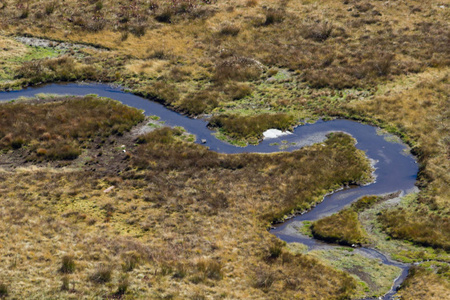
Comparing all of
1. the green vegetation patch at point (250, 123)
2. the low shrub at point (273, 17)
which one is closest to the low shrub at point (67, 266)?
the green vegetation patch at point (250, 123)

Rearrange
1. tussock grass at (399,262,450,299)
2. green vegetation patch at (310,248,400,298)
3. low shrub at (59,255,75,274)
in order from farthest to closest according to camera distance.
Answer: green vegetation patch at (310,248,400,298) → tussock grass at (399,262,450,299) → low shrub at (59,255,75,274)

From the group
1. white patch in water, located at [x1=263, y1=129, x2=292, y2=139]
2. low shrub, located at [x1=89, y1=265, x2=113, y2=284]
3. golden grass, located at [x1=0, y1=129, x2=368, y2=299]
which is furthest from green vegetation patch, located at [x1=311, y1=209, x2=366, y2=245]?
low shrub, located at [x1=89, y1=265, x2=113, y2=284]

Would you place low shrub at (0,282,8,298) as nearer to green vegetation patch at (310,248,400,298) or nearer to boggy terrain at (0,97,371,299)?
boggy terrain at (0,97,371,299)

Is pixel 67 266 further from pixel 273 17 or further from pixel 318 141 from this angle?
pixel 273 17

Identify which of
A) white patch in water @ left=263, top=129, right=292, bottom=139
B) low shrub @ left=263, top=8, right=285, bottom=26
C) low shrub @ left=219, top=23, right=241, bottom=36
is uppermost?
low shrub @ left=263, top=8, right=285, bottom=26

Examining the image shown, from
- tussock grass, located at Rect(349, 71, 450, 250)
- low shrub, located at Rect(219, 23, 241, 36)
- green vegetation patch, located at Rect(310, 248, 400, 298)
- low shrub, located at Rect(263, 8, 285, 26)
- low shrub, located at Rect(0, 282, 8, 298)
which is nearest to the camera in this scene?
low shrub, located at Rect(0, 282, 8, 298)

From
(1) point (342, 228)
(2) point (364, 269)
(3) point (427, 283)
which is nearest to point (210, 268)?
(2) point (364, 269)

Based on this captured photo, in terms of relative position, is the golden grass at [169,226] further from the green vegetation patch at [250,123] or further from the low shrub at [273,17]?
the low shrub at [273,17]
